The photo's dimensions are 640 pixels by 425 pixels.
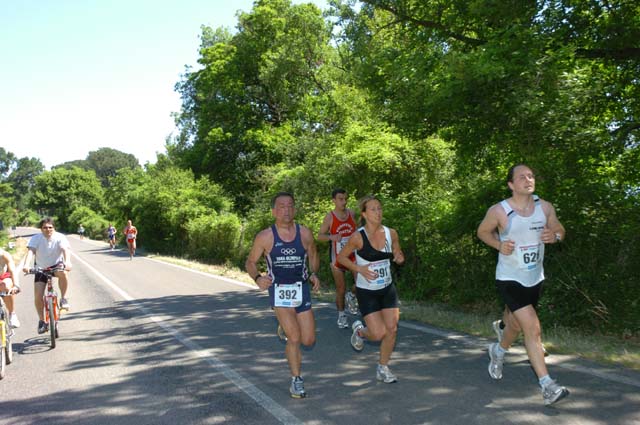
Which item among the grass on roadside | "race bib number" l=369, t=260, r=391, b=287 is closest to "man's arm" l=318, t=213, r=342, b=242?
the grass on roadside

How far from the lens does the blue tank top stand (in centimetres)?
488

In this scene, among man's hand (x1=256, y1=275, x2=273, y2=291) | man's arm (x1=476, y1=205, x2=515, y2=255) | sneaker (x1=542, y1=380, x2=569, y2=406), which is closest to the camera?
sneaker (x1=542, y1=380, x2=569, y2=406)

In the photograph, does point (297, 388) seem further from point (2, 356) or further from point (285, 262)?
point (2, 356)

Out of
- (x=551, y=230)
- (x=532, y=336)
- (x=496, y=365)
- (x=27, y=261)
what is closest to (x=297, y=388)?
(x=496, y=365)

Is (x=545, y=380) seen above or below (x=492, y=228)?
below

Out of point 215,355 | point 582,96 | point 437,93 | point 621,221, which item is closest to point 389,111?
point 437,93

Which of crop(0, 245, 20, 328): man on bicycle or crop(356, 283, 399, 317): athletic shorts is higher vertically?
crop(0, 245, 20, 328): man on bicycle

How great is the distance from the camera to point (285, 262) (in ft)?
16.0

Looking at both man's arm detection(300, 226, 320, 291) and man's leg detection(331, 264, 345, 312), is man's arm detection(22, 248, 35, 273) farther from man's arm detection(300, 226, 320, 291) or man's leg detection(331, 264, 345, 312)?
man's arm detection(300, 226, 320, 291)

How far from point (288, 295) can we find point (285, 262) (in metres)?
0.30

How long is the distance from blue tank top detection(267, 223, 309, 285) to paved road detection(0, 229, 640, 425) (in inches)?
42.0

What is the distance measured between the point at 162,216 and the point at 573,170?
28795mm

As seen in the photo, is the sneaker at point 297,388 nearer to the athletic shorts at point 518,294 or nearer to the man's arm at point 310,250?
the man's arm at point 310,250

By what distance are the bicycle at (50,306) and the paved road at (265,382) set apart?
0.79 feet
